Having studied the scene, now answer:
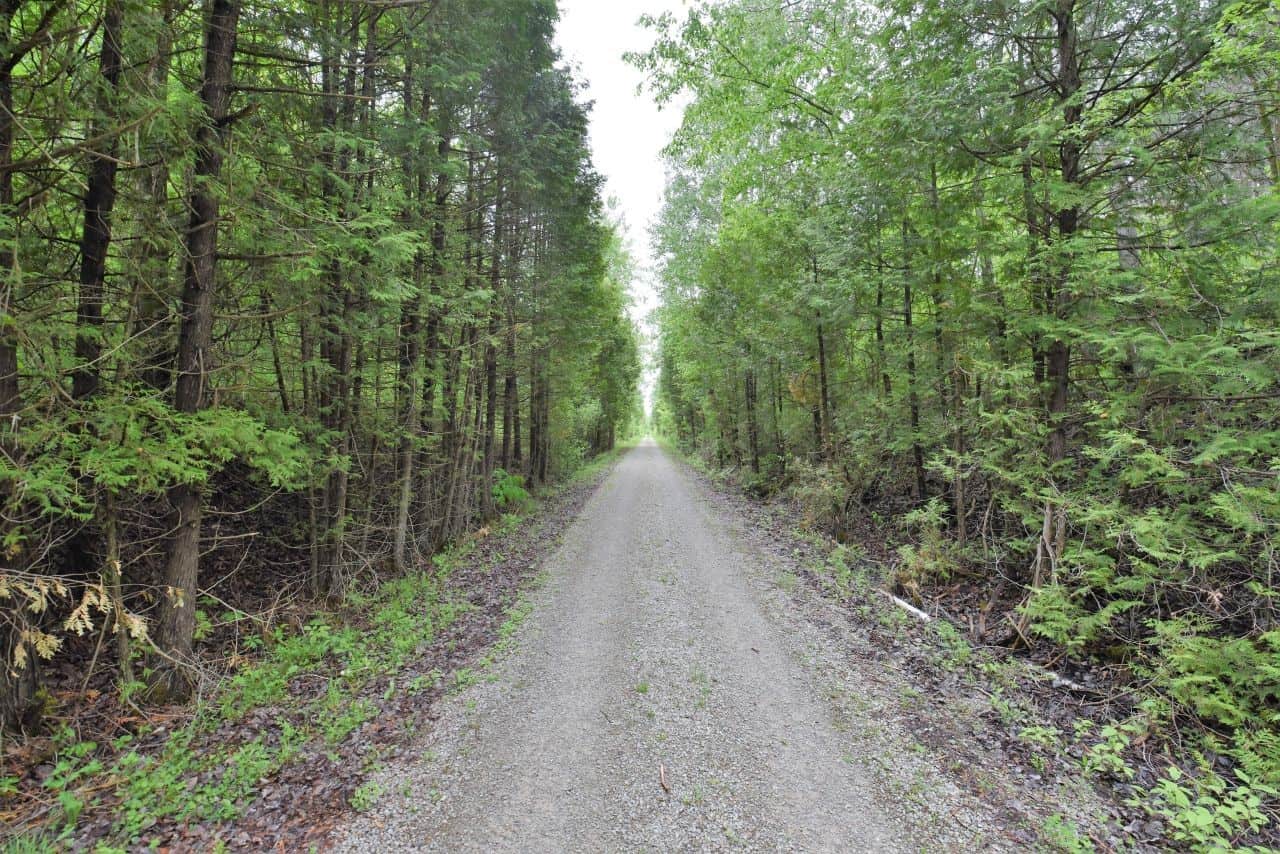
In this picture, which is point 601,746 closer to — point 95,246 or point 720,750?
point 720,750

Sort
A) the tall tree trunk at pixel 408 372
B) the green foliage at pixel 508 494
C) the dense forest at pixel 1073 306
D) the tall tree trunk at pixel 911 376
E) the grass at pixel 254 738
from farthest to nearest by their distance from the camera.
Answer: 1. the green foliage at pixel 508 494
2. the tall tree trunk at pixel 911 376
3. the tall tree trunk at pixel 408 372
4. the dense forest at pixel 1073 306
5. the grass at pixel 254 738

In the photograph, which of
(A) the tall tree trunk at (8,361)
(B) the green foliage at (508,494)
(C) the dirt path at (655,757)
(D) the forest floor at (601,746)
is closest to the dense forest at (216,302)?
(A) the tall tree trunk at (8,361)

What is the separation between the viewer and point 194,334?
4.61m

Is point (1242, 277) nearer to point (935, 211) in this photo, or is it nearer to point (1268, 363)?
point (1268, 363)

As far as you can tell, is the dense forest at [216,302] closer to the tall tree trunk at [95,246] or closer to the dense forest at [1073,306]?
the tall tree trunk at [95,246]

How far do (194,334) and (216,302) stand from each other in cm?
92

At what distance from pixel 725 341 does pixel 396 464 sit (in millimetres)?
12414

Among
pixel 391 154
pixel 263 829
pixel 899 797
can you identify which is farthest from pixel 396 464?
pixel 899 797

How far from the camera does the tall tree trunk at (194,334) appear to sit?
455cm

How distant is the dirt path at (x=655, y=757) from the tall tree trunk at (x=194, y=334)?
2629 millimetres

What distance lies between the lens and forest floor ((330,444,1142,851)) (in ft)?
10.3

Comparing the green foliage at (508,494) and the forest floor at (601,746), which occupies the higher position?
the green foliage at (508,494)

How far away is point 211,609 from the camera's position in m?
5.82

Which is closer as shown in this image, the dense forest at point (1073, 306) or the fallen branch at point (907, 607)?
the dense forest at point (1073, 306)
